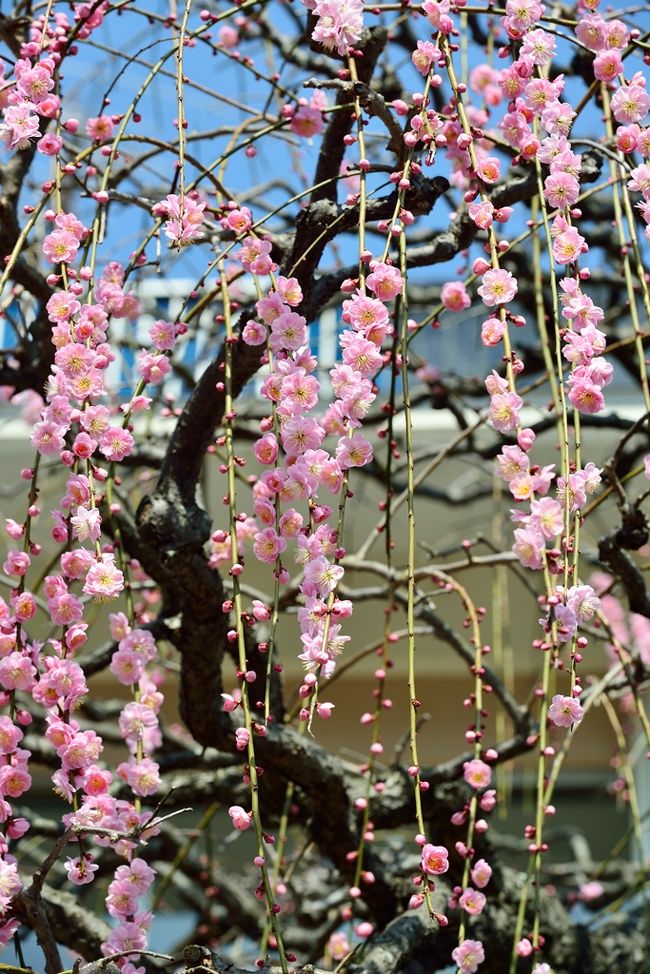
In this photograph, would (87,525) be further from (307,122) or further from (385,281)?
(307,122)

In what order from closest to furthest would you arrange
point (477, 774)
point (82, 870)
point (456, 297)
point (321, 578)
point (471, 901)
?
point (321, 578), point (82, 870), point (471, 901), point (477, 774), point (456, 297)

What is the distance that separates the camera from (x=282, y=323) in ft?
2.90

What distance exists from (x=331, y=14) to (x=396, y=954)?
847mm

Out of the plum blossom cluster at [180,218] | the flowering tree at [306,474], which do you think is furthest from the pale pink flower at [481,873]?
the plum blossom cluster at [180,218]

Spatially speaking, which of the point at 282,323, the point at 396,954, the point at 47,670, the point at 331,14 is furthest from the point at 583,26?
the point at 396,954

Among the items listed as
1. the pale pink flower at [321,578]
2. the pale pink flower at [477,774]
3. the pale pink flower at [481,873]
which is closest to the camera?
the pale pink flower at [321,578]

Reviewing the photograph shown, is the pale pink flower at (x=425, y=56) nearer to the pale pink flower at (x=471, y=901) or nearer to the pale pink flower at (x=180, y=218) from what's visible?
the pale pink flower at (x=180, y=218)

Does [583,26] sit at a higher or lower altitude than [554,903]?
higher

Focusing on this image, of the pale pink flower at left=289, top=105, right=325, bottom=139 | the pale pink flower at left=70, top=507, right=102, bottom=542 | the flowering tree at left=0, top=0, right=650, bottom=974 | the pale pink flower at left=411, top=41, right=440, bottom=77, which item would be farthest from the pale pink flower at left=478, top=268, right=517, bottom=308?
the pale pink flower at left=289, top=105, right=325, bottom=139

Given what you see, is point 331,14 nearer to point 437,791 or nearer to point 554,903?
point 437,791

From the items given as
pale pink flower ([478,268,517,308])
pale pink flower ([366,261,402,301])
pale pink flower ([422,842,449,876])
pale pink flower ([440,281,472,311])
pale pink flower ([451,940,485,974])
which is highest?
pale pink flower ([440,281,472,311])

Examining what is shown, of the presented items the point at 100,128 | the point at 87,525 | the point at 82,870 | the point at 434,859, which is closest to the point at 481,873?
the point at 434,859

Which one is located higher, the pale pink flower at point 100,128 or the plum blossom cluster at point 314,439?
the pale pink flower at point 100,128

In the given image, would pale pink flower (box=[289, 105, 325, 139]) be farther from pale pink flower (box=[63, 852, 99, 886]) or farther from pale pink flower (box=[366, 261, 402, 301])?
pale pink flower (box=[63, 852, 99, 886])
